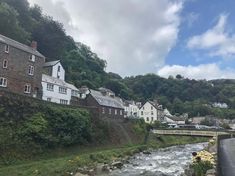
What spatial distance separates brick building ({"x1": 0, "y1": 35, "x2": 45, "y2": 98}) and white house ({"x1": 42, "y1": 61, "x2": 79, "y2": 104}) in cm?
219

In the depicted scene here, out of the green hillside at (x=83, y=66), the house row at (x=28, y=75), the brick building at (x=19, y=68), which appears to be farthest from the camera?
the green hillside at (x=83, y=66)

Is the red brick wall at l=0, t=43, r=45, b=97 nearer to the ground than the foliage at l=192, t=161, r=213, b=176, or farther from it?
farther from it

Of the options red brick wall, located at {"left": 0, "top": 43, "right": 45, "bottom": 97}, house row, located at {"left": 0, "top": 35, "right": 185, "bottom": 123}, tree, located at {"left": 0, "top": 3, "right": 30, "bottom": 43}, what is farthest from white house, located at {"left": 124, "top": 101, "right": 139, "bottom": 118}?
red brick wall, located at {"left": 0, "top": 43, "right": 45, "bottom": 97}

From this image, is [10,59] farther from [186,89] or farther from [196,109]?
[186,89]

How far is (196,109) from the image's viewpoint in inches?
5807

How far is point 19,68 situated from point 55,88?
34.5ft

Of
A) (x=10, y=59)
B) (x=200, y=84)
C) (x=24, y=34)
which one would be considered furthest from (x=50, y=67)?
(x=200, y=84)

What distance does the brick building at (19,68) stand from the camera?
149 ft

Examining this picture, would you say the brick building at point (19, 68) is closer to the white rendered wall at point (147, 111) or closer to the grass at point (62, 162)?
the grass at point (62, 162)

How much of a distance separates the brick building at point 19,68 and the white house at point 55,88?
2193mm

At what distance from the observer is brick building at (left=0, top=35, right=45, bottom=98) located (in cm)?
4538

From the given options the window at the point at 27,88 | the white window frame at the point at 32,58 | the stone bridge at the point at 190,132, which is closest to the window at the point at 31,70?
the white window frame at the point at 32,58

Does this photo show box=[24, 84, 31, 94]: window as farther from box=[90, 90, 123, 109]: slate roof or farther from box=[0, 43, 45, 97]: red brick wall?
box=[90, 90, 123, 109]: slate roof

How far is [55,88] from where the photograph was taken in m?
57.5
